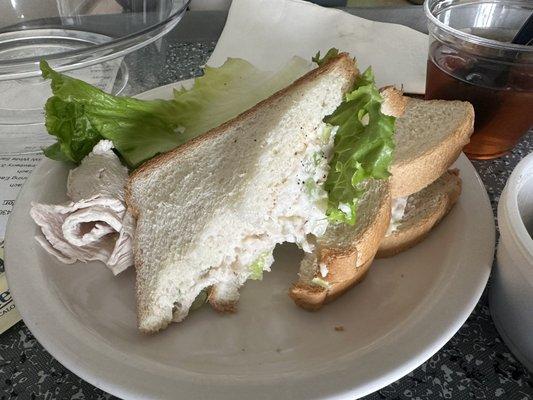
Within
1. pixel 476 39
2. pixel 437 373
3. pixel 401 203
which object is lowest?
pixel 437 373

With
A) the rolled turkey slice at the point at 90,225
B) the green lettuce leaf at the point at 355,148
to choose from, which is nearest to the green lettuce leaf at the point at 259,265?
the green lettuce leaf at the point at 355,148

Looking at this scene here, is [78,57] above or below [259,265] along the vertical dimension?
above

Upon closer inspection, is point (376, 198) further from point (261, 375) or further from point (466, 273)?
point (261, 375)

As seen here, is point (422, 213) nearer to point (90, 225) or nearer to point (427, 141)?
point (427, 141)

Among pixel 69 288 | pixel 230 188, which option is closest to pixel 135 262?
pixel 69 288

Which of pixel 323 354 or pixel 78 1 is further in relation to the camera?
pixel 78 1

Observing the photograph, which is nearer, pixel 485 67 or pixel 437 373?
pixel 437 373

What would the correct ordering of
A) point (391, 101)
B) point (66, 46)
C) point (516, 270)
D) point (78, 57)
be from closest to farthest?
point (516, 270)
point (391, 101)
point (78, 57)
point (66, 46)

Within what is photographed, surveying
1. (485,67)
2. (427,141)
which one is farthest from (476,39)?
(427,141)
